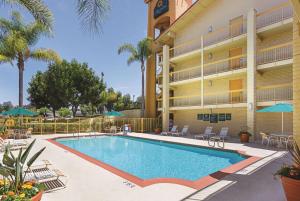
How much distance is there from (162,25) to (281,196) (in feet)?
84.7

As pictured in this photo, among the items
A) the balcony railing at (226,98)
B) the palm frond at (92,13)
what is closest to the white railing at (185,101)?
the balcony railing at (226,98)

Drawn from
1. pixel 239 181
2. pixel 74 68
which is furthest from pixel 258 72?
pixel 74 68

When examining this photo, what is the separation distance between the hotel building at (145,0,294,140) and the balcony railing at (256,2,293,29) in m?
0.06

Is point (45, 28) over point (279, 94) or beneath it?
over

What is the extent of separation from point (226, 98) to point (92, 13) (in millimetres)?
17262

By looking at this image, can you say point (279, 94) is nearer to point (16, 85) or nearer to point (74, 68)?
point (16, 85)

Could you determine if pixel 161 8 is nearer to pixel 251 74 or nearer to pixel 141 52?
pixel 141 52

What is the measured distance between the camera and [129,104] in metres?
57.7

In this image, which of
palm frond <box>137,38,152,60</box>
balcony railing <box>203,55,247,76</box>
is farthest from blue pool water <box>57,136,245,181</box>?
palm frond <box>137,38,152,60</box>

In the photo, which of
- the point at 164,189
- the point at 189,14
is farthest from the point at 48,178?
the point at 189,14

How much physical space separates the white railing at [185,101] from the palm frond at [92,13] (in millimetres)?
17780

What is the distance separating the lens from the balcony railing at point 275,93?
14.6m

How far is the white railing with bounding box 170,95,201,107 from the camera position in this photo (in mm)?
21370

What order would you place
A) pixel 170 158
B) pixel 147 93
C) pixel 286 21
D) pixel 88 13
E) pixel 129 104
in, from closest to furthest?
pixel 88 13 < pixel 170 158 < pixel 286 21 < pixel 147 93 < pixel 129 104
